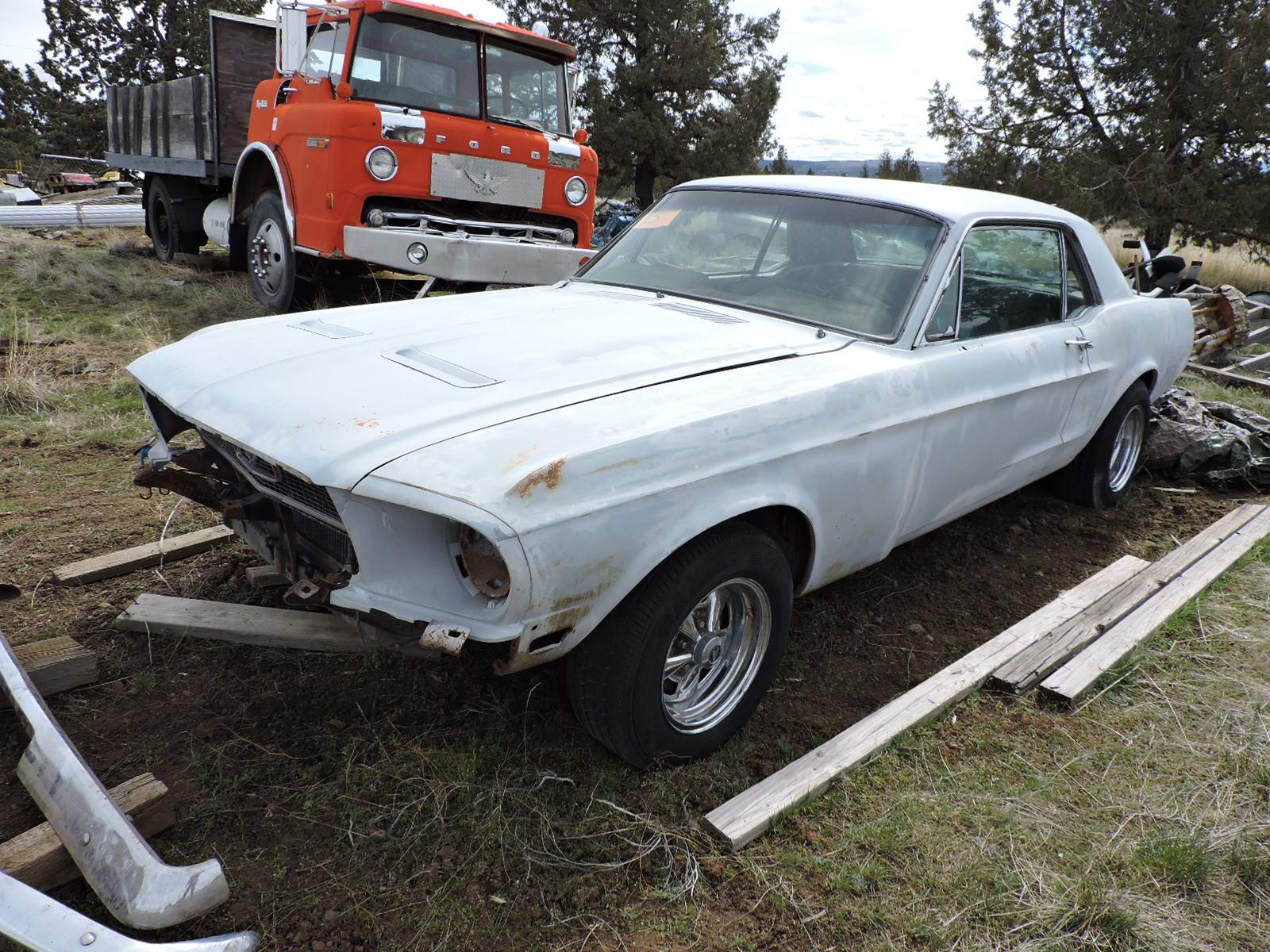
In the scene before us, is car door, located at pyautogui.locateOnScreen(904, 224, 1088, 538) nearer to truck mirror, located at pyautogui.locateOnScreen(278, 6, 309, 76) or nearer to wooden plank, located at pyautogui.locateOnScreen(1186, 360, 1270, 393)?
wooden plank, located at pyautogui.locateOnScreen(1186, 360, 1270, 393)

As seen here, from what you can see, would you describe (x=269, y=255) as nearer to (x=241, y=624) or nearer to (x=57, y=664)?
(x=241, y=624)

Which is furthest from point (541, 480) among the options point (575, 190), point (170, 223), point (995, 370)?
point (170, 223)

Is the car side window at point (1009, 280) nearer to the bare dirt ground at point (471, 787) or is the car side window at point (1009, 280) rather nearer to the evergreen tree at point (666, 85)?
the bare dirt ground at point (471, 787)

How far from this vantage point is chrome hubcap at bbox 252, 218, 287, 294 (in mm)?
7109

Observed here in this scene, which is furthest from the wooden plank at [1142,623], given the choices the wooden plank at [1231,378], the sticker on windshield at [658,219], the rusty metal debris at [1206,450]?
the wooden plank at [1231,378]

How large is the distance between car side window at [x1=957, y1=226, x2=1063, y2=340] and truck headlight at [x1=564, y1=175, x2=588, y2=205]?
424cm

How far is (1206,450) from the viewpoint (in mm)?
5215

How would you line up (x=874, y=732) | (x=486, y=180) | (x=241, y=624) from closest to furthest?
1. (x=874, y=732)
2. (x=241, y=624)
3. (x=486, y=180)

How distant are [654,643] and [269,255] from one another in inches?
249

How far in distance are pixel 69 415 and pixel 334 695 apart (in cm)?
338

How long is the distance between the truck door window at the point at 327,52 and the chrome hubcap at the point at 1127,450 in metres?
5.55

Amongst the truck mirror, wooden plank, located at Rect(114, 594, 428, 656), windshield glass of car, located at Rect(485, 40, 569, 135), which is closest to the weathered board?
the truck mirror

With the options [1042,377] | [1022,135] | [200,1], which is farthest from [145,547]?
[200,1]

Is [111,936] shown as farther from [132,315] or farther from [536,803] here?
[132,315]
